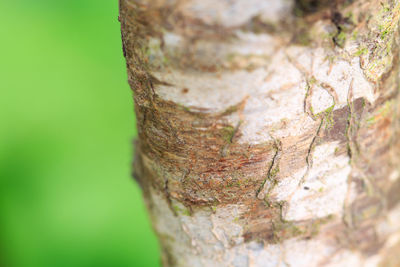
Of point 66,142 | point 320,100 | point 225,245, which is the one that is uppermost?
point 66,142

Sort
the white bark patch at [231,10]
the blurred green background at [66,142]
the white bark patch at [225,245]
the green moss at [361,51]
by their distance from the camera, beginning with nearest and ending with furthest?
the white bark patch at [231,10] < the green moss at [361,51] < the white bark patch at [225,245] < the blurred green background at [66,142]

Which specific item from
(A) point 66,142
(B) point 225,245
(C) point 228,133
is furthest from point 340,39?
(A) point 66,142

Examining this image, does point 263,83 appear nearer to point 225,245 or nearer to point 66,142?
point 225,245

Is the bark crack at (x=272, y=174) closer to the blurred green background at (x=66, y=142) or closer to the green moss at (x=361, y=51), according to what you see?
the green moss at (x=361, y=51)

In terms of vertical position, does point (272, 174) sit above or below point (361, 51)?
below

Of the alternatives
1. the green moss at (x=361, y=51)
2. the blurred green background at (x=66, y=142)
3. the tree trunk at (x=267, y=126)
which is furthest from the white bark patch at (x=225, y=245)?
the blurred green background at (x=66, y=142)

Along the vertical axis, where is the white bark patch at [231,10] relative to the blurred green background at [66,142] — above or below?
below

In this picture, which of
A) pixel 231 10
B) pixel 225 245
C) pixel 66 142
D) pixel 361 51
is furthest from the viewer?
pixel 66 142

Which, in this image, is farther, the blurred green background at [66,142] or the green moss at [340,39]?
the blurred green background at [66,142]

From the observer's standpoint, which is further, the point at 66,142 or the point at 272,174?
the point at 66,142
